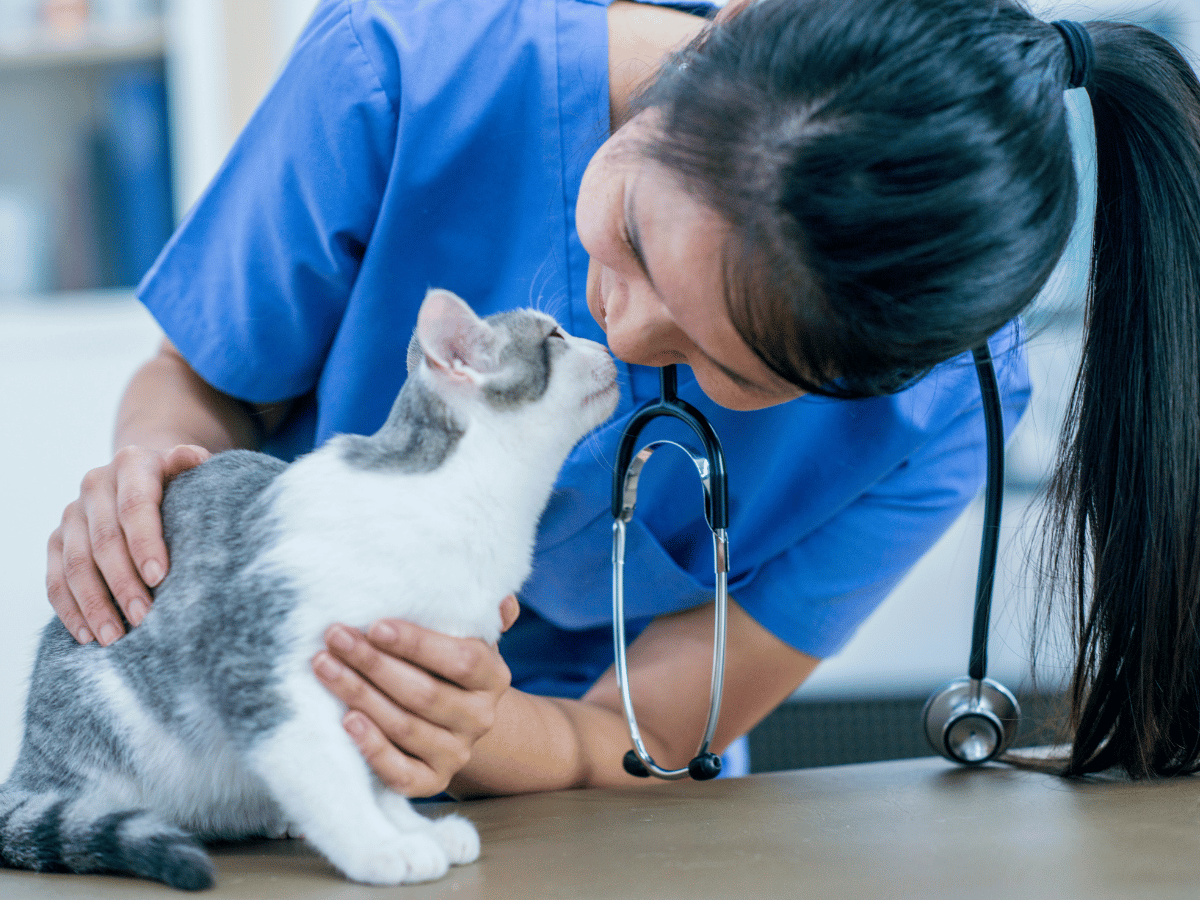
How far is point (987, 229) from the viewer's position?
0.56 m

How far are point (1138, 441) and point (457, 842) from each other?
592 mm

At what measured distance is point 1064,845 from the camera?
61 cm

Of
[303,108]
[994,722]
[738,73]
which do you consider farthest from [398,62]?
[994,722]

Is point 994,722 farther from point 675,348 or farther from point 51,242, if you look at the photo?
point 51,242

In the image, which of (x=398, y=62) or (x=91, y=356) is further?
(x=91, y=356)

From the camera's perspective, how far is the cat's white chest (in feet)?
2.03

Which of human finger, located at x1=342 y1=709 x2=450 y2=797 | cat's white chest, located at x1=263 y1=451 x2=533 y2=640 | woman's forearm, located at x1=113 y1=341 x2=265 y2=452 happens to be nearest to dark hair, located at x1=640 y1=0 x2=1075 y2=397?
cat's white chest, located at x1=263 y1=451 x2=533 y2=640

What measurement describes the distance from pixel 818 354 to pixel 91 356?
183 centimetres

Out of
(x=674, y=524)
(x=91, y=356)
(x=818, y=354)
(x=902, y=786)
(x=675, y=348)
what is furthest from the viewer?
(x=91, y=356)

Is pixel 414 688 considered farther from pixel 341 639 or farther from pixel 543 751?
pixel 543 751

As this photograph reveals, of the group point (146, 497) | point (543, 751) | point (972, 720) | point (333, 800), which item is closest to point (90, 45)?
point (146, 497)

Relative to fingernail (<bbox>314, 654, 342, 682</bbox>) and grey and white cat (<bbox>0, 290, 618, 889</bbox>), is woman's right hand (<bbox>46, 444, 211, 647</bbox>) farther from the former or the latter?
fingernail (<bbox>314, 654, 342, 682</bbox>)

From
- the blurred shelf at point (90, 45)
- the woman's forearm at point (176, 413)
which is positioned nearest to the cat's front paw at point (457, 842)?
the woman's forearm at point (176, 413)

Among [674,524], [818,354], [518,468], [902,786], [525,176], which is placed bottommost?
[902,786]
